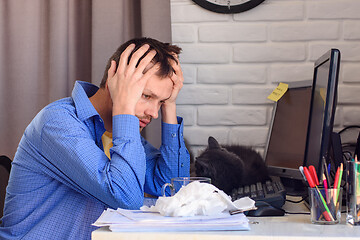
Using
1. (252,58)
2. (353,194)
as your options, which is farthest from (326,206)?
(252,58)

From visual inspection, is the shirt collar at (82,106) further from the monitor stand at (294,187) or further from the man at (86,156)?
the monitor stand at (294,187)

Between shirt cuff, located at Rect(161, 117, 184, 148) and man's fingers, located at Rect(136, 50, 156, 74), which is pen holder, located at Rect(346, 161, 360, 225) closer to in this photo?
man's fingers, located at Rect(136, 50, 156, 74)

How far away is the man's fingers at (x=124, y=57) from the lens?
1.33m

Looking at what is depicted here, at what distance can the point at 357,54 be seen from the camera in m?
1.87

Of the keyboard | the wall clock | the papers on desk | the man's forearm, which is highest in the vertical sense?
the wall clock

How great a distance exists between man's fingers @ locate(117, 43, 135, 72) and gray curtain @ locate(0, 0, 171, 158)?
1.71ft

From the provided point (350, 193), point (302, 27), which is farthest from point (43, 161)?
point (302, 27)

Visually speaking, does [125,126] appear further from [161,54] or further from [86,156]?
[161,54]

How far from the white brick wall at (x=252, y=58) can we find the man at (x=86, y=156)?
1.57 feet

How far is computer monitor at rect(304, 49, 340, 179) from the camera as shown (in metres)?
1.05

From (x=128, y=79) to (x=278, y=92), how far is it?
75cm

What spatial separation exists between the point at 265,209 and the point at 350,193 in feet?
0.63

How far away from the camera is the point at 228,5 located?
1.90 m

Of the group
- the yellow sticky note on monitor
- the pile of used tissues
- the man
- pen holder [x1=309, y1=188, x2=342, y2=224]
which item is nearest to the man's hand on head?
the man
